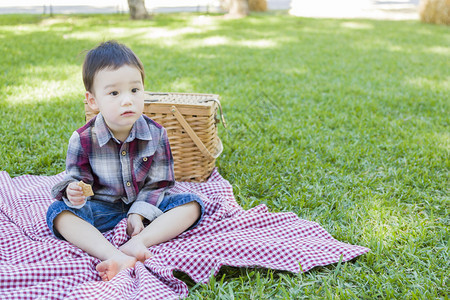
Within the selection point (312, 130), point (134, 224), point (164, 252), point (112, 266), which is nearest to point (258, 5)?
point (312, 130)

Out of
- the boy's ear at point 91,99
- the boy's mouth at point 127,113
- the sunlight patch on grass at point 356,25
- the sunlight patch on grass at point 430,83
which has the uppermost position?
the sunlight patch on grass at point 356,25

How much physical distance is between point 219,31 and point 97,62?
6770 mm

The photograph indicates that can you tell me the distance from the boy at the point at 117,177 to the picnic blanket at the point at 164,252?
6 cm

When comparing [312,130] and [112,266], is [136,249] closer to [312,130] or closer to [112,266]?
[112,266]

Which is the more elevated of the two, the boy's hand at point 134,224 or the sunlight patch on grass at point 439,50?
the sunlight patch on grass at point 439,50

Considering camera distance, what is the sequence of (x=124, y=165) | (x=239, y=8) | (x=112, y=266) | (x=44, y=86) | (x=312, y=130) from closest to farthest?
(x=112, y=266), (x=124, y=165), (x=312, y=130), (x=44, y=86), (x=239, y=8)

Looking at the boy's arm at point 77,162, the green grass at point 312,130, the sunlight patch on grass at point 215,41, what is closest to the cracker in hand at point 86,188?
the boy's arm at point 77,162

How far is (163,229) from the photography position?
81.4 inches

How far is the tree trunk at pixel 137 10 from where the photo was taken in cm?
975

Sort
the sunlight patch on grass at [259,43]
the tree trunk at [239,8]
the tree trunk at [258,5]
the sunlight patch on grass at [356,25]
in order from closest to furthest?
the sunlight patch on grass at [259,43]
the sunlight patch on grass at [356,25]
the tree trunk at [239,8]
the tree trunk at [258,5]

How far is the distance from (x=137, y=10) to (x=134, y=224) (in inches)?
334

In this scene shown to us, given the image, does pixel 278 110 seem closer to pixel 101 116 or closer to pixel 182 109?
pixel 182 109

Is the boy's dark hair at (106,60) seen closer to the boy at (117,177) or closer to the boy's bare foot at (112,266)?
the boy at (117,177)

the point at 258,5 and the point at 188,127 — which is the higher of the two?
the point at 258,5
